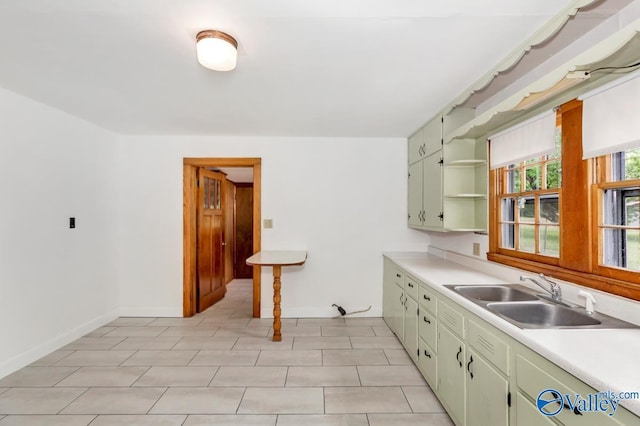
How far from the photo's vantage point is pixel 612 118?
1434mm

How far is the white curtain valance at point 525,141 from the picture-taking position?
1.85 meters

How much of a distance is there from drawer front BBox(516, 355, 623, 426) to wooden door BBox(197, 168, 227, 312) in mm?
3720

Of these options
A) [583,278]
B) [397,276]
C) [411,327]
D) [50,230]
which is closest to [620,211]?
[583,278]

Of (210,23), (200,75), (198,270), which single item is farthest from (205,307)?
(210,23)

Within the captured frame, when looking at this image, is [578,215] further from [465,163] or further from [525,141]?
[465,163]

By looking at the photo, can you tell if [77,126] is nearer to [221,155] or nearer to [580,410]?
[221,155]

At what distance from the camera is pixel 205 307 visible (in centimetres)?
411

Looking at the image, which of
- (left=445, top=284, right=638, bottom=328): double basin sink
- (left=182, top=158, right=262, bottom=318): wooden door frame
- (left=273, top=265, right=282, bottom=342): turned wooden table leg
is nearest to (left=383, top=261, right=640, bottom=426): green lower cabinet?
(left=445, top=284, right=638, bottom=328): double basin sink

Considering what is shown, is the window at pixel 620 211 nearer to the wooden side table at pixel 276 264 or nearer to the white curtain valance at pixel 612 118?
the white curtain valance at pixel 612 118

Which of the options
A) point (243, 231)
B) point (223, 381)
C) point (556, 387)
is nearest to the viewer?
point (556, 387)

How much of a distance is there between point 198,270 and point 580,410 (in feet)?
12.9

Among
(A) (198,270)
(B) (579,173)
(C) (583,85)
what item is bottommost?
(A) (198,270)

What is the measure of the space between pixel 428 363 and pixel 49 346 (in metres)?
3.56

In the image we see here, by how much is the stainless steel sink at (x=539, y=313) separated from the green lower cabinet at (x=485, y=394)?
0.31 metres
